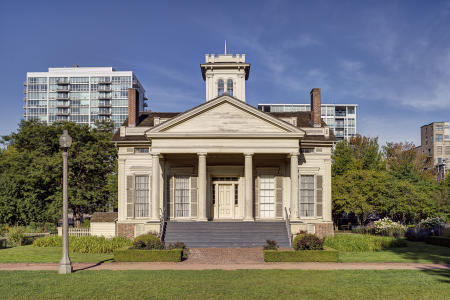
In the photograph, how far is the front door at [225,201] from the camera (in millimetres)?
32406

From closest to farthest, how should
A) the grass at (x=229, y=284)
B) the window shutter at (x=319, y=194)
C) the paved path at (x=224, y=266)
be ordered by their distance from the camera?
the grass at (x=229, y=284)
the paved path at (x=224, y=266)
the window shutter at (x=319, y=194)

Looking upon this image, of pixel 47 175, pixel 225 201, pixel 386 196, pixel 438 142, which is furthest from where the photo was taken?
pixel 438 142

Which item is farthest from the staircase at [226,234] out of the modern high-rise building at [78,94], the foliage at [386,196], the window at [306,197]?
the modern high-rise building at [78,94]

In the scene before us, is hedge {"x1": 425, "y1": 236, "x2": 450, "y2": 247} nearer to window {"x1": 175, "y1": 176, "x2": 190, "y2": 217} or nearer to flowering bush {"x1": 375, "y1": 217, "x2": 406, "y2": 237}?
flowering bush {"x1": 375, "y1": 217, "x2": 406, "y2": 237}

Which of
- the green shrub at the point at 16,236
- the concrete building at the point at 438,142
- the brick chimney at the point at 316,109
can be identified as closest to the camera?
the green shrub at the point at 16,236

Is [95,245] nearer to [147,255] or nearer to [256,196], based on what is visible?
[147,255]

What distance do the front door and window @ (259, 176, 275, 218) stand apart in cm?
230

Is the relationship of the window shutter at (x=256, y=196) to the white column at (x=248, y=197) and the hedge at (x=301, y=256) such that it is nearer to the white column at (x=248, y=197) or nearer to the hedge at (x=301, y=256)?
the white column at (x=248, y=197)

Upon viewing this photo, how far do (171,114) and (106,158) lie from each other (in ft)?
44.7

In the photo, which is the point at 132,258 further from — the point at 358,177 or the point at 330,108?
the point at 330,108

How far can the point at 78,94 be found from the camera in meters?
132

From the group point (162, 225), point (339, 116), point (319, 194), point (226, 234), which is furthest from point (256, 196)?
point (339, 116)

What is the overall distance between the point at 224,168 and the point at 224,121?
182 inches

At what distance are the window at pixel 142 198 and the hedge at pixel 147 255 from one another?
35.9 ft
